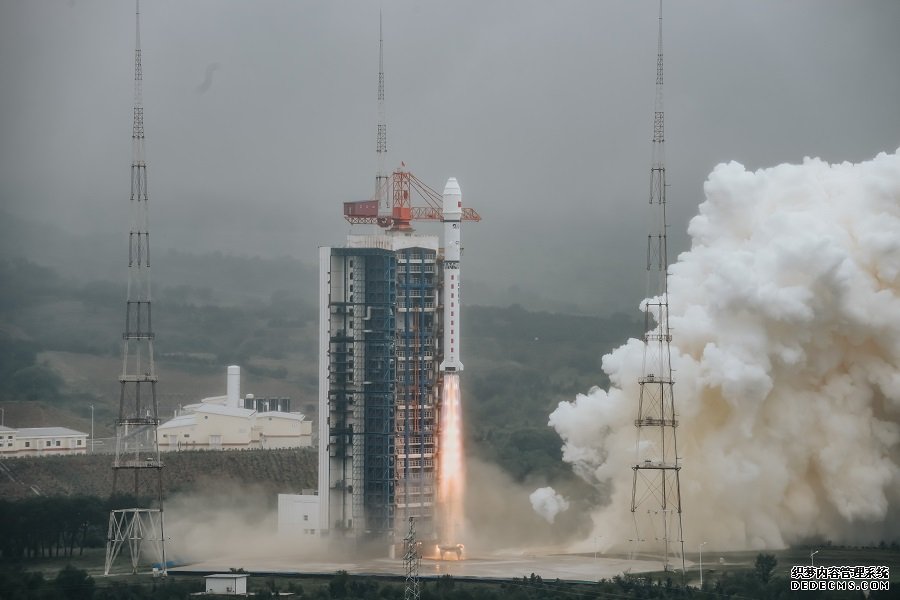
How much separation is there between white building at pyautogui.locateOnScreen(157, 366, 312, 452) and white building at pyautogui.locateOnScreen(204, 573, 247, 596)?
31.8 metres

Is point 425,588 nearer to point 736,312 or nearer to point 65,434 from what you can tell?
point 736,312

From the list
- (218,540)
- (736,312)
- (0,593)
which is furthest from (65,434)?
(736,312)

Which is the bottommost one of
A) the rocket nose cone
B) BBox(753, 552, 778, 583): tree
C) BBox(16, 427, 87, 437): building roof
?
BBox(753, 552, 778, 583): tree

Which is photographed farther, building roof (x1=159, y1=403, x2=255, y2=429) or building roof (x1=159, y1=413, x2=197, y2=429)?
building roof (x1=159, y1=403, x2=255, y2=429)

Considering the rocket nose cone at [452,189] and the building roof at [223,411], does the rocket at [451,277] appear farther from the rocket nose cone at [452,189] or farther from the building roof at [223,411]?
the building roof at [223,411]

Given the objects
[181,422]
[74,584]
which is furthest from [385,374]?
→ [181,422]

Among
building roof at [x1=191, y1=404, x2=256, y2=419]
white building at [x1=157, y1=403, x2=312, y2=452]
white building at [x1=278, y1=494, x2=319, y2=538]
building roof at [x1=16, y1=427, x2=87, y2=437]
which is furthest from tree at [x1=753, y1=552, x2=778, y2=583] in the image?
building roof at [x1=16, y1=427, x2=87, y2=437]

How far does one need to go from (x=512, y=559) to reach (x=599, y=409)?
296 inches

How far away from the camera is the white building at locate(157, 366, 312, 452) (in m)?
101

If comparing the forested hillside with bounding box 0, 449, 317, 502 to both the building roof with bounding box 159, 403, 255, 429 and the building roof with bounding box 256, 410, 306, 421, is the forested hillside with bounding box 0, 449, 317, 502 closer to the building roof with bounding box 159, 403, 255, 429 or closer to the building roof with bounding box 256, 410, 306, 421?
the building roof with bounding box 159, 403, 255, 429

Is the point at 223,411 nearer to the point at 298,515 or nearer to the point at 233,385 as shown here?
the point at 233,385

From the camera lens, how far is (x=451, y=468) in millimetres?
80438

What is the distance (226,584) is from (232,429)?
112ft

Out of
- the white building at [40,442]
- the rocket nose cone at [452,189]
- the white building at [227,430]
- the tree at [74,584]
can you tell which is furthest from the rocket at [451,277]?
the white building at [40,442]
